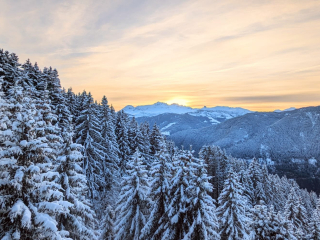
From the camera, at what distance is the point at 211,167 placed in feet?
187

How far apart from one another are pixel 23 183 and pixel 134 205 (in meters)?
10.4

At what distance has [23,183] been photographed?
9102 mm

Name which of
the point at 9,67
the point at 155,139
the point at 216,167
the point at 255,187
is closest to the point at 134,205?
the point at 9,67

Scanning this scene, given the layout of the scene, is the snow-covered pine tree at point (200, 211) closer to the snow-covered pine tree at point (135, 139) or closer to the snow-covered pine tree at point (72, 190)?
the snow-covered pine tree at point (72, 190)

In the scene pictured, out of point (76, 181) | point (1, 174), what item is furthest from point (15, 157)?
point (76, 181)

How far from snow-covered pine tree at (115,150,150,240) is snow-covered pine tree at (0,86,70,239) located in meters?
8.16

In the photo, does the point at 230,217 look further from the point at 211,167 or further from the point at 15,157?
the point at 211,167

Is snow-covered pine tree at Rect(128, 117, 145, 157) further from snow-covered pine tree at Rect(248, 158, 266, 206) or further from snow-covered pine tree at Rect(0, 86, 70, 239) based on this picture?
snow-covered pine tree at Rect(0, 86, 70, 239)

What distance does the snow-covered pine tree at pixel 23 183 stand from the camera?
8594 millimetres

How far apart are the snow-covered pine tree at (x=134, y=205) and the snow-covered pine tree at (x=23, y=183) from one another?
8.16m

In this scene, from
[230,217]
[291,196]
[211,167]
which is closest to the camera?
[230,217]

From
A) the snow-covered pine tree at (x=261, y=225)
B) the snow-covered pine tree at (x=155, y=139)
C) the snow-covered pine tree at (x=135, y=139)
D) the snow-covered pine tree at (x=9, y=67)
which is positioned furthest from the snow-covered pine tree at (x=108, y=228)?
the snow-covered pine tree at (x=155, y=139)

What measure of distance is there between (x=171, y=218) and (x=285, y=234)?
12.1 meters

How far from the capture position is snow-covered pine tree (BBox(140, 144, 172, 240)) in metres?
16.0
